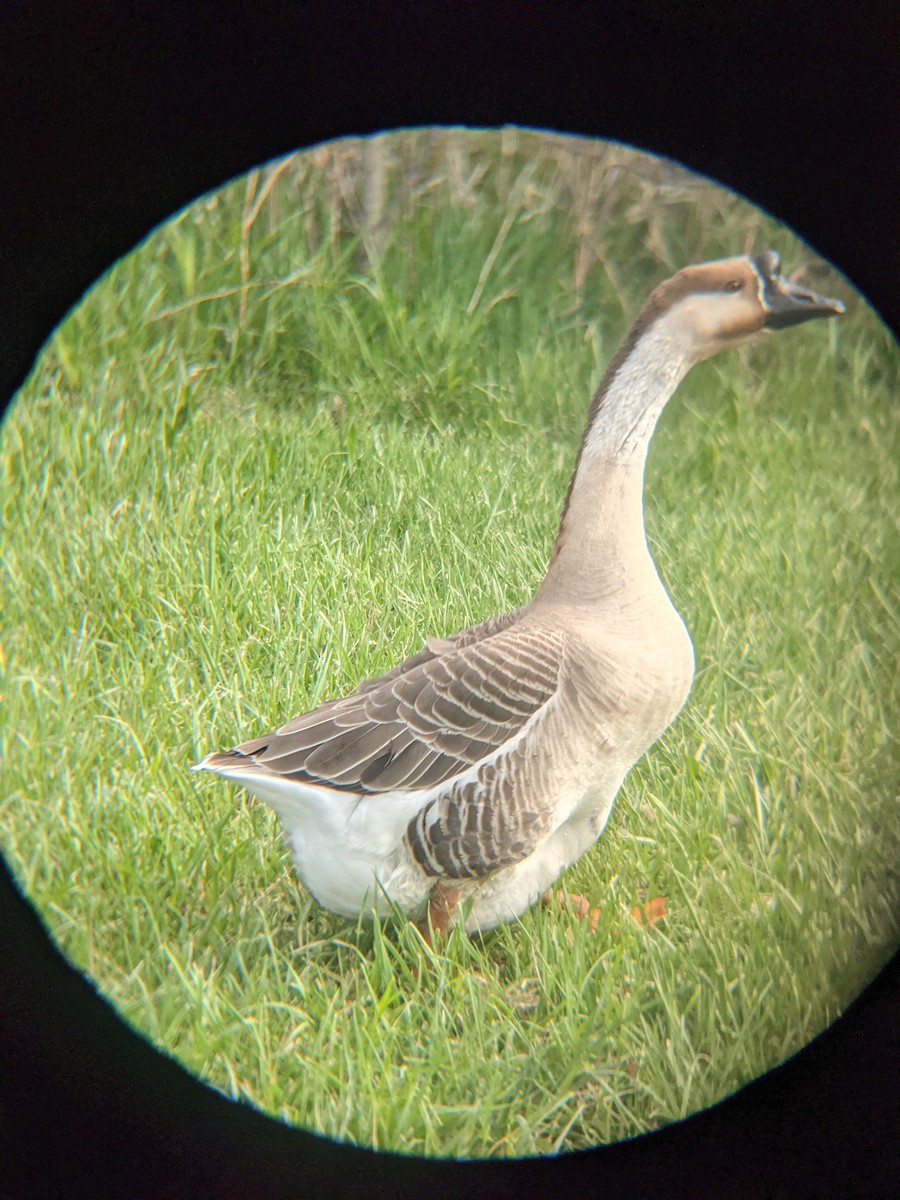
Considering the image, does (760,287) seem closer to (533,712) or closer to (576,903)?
(533,712)

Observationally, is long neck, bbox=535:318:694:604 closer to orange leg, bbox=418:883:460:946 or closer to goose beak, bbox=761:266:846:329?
goose beak, bbox=761:266:846:329

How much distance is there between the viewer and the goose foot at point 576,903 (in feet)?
4.05

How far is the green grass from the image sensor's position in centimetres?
112

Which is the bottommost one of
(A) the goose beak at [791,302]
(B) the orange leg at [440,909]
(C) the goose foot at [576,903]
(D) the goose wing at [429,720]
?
(C) the goose foot at [576,903]

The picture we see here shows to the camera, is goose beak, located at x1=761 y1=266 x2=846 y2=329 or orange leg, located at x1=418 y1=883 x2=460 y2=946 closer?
goose beak, located at x1=761 y1=266 x2=846 y2=329

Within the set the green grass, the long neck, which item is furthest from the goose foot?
the long neck

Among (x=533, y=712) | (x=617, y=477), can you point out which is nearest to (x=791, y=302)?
(x=617, y=477)

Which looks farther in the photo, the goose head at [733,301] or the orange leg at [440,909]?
the orange leg at [440,909]

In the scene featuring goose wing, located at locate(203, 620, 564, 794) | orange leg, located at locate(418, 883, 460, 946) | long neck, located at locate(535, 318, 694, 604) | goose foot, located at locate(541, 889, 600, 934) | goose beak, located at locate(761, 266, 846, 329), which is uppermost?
goose beak, located at locate(761, 266, 846, 329)

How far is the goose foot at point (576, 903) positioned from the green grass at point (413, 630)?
0.02 meters

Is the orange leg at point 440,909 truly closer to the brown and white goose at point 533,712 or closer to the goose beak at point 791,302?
the brown and white goose at point 533,712

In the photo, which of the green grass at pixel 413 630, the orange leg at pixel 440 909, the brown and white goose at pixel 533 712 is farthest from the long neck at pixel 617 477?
the orange leg at pixel 440 909

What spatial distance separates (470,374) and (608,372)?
171mm

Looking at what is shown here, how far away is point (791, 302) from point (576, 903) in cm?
69
